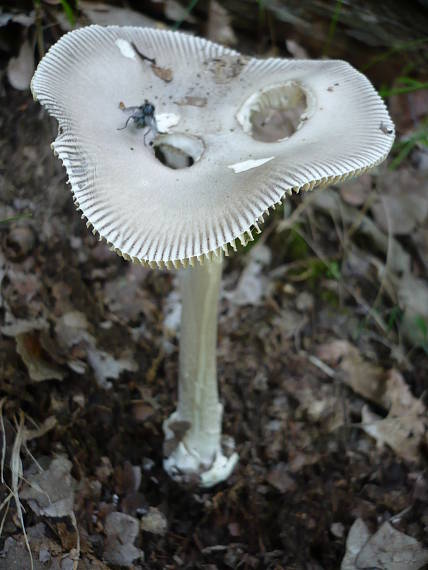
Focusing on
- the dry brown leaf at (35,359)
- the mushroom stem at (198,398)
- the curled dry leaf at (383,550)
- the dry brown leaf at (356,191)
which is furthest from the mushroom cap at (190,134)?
the curled dry leaf at (383,550)

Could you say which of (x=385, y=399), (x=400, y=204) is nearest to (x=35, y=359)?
(x=385, y=399)

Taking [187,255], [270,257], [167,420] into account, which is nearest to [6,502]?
[167,420]

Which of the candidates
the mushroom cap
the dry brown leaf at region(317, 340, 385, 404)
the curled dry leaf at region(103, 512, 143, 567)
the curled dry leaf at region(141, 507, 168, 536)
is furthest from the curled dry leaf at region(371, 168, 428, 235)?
the curled dry leaf at region(103, 512, 143, 567)

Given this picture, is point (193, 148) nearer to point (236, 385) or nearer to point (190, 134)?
point (190, 134)

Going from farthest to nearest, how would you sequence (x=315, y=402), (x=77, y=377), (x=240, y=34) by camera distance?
1. (x=240, y=34)
2. (x=315, y=402)
3. (x=77, y=377)

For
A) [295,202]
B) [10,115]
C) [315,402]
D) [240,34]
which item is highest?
[240,34]

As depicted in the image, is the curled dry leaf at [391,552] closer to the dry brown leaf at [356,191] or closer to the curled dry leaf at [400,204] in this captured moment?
the curled dry leaf at [400,204]

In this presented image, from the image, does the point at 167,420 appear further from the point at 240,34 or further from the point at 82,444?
the point at 240,34
